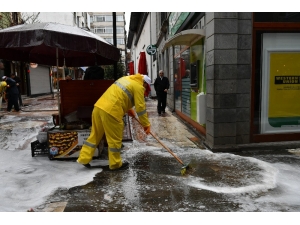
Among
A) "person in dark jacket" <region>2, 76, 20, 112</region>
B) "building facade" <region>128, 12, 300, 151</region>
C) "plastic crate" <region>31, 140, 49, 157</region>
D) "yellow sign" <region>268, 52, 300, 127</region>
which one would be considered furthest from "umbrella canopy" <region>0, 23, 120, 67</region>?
"person in dark jacket" <region>2, 76, 20, 112</region>

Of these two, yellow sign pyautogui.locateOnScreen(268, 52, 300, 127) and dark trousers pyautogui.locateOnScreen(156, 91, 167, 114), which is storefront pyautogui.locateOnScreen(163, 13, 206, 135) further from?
yellow sign pyautogui.locateOnScreen(268, 52, 300, 127)

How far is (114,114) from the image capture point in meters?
4.60

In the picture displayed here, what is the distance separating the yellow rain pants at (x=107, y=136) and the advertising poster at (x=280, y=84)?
3.41 meters

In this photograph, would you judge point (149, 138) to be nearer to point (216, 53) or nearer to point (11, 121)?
point (216, 53)

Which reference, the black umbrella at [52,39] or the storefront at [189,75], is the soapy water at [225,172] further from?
the black umbrella at [52,39]

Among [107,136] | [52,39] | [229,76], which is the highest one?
[52,39]

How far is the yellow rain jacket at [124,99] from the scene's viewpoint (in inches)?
182

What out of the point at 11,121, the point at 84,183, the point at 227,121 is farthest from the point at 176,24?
the point at 84,183

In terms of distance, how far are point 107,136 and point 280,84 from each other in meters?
3.99

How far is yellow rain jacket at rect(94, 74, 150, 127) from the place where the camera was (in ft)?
15.1

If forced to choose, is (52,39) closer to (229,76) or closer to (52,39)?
(52,39)

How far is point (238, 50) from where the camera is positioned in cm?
589

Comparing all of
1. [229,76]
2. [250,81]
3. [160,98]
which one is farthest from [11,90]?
[250,81]

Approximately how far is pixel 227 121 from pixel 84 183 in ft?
10.6
